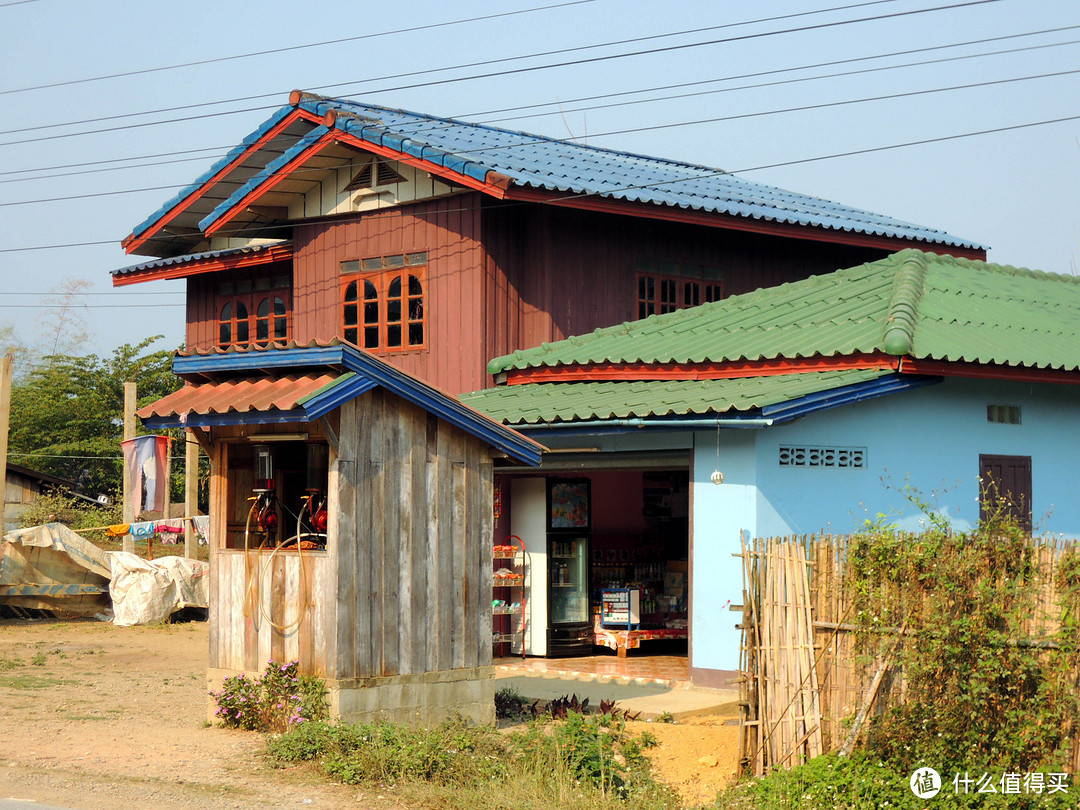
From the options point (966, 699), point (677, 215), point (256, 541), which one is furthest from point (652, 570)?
point (966, 699)

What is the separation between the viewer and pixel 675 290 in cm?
2062

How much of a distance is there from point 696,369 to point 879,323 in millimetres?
2284

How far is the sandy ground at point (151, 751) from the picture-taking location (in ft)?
28.5

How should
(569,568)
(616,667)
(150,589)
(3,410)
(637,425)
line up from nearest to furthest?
(637,425) < (616,667) < (569,568) < (3,410) < (150,589)

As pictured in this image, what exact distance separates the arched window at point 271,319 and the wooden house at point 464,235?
0.05 m

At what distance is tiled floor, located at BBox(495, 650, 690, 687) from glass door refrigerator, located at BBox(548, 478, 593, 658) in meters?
0.30

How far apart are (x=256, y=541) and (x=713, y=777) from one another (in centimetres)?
507

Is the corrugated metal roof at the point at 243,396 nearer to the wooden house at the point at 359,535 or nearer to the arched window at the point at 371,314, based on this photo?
the wooden house at the point at 359,535

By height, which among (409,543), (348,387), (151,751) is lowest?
(151,751)

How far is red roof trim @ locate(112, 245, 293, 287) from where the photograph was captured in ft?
72.7

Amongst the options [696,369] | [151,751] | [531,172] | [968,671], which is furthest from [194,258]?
[968,671]

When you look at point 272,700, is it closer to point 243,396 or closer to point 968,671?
point 243,396

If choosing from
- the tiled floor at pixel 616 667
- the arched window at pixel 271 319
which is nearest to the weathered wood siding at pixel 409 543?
the tiled floor at pixel 616 667

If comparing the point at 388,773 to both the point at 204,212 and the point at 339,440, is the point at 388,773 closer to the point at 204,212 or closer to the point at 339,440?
the point at 339,440
